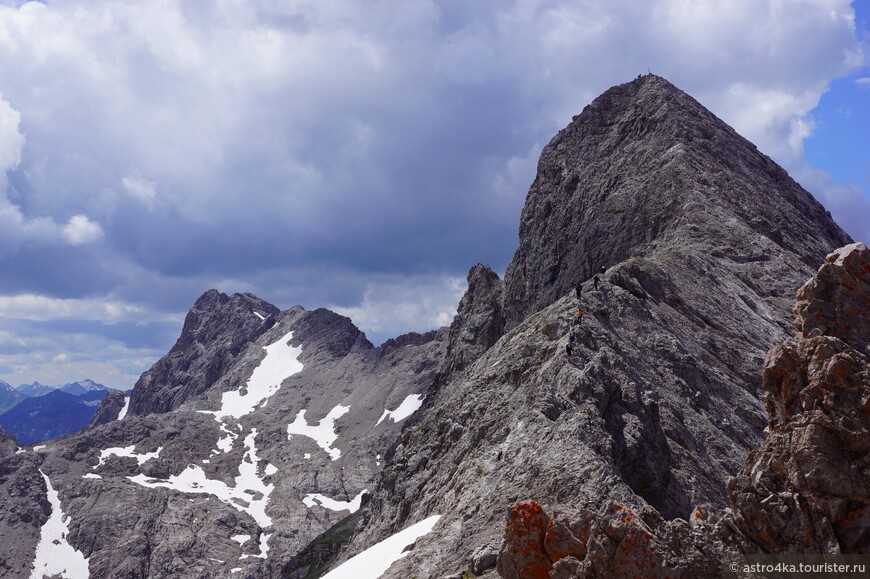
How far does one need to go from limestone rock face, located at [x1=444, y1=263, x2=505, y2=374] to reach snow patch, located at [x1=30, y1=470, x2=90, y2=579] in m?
128

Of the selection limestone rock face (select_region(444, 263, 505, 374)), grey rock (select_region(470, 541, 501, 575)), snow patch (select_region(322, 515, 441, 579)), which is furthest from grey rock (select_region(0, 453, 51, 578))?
grey rock (select_region(470, 541, 501, 575))

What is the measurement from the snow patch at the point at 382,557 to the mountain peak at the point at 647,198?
173 feet

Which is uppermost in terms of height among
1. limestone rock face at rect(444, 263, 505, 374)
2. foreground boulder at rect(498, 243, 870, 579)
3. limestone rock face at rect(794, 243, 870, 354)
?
limestone rock face at rect(444, 263, 505, 374)

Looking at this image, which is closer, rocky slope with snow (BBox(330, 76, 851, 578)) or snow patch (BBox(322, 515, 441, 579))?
snow patch (BBox(322, 515, 441, 579))

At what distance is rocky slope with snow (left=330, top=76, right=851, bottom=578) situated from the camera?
31.9 meters

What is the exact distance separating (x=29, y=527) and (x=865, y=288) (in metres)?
224

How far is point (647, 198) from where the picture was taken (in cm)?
9406

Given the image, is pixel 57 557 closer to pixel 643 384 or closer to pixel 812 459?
pixel 643 384

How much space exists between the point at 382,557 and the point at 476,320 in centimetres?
Result: 9128

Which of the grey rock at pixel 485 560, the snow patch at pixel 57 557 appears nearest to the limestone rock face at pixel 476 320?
the grey rock at pixel 485 560

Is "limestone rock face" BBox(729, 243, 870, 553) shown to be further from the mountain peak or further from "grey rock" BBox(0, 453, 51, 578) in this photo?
"grey rock" BBox(0, 453, 51, 578)

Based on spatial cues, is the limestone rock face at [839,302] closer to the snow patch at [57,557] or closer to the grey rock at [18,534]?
the snow patch at [57,557]

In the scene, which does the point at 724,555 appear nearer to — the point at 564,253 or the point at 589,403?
the point at 589,403

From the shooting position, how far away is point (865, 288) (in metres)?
22.7
